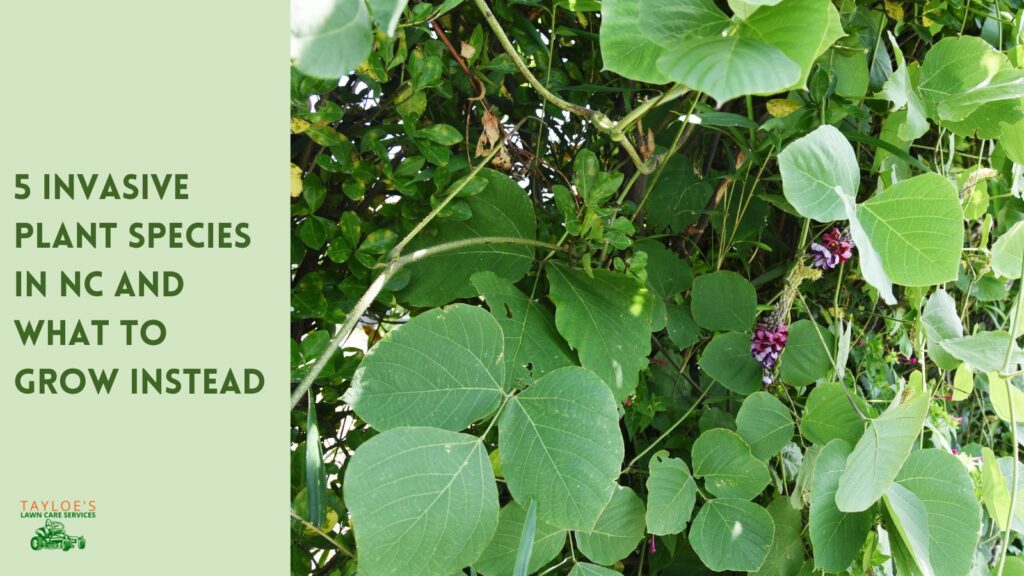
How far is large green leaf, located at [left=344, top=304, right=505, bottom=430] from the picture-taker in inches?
22.8

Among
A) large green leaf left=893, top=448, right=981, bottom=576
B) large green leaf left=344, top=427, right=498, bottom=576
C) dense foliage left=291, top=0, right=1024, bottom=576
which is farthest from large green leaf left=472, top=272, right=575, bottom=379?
large green leaf left=893, top=448, right=981, bottom=576

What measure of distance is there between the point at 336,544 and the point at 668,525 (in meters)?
0.29

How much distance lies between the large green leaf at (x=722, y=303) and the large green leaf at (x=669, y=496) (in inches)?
6.0

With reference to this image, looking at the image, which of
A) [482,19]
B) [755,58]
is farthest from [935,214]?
[482,19]

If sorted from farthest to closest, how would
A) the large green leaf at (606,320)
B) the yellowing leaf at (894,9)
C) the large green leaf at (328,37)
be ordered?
the yellowing leaf at (894,9) < the large green leaf at (606,320) < the large green leaf at (328,37)

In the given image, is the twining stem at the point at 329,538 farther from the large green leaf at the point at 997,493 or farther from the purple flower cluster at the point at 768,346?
the large green leaf at the point at 997,493

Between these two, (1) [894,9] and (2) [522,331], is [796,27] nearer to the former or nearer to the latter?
(2) [522,331]

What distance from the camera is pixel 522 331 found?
0.67 metres

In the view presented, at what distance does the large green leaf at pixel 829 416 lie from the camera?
2.39 ft

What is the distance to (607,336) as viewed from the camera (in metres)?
0.68

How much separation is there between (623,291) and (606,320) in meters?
0.03

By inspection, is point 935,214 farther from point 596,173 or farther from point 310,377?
point 310,377
